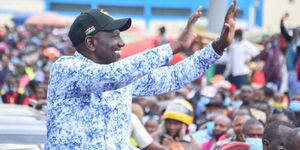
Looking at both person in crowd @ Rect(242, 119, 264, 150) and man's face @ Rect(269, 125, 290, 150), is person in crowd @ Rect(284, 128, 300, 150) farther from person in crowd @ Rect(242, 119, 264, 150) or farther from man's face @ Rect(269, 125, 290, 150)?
person in crowd @ Rect(242, 119, 264, 150)

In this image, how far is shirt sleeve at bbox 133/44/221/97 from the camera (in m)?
3.84

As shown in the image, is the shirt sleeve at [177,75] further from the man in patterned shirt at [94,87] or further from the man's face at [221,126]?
the man's face at [221,126]

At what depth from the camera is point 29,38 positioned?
106 feet

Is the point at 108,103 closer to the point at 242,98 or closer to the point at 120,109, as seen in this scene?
the point at 120,109

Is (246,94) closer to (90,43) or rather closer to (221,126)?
(221,126)

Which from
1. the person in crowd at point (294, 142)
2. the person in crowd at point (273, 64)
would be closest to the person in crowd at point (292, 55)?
the person in crowd at point (273, 64)

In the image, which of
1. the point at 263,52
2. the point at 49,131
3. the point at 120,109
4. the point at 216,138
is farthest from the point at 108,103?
the point at 263,52

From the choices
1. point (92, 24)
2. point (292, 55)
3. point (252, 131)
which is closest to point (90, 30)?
point (92, 24)

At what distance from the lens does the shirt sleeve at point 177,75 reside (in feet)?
12.6

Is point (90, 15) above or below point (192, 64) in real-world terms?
above

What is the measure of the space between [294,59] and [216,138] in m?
3.80

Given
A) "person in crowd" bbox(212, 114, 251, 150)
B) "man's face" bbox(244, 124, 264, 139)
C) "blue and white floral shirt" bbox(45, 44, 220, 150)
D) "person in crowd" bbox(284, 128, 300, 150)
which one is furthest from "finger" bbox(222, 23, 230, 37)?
"person in crowd" bbox(212, 114, 251, 150)

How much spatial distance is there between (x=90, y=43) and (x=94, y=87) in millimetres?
335

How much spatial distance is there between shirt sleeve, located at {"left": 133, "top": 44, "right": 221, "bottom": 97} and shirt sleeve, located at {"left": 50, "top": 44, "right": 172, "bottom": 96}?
1.19 ft
